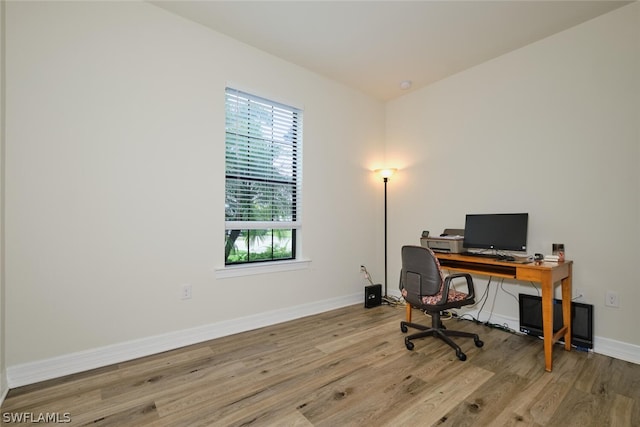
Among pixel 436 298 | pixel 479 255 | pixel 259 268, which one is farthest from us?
pixel 259 268

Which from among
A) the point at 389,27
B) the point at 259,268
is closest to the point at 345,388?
the point at 259,268

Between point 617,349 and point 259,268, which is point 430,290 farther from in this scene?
point 259,268

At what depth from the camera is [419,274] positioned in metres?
2.53

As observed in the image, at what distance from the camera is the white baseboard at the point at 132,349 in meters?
1.97

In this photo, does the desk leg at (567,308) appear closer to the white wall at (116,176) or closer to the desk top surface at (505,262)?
the desk top surface at (505,262)

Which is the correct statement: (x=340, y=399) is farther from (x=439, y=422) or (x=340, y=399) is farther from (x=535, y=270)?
(x=535, y=270)

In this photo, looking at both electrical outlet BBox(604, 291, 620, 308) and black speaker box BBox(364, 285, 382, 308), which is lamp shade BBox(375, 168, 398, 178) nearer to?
black speaker box BBox(364, 285, 382, 308)

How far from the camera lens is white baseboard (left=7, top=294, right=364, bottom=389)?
197cm

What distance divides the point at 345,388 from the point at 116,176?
2250 mm

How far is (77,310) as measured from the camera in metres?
2.12

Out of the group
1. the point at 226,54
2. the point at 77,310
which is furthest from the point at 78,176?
the point at 226,54

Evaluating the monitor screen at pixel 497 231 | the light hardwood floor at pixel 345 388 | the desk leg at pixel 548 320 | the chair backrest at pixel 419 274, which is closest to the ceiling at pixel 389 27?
the monitor screen at pixel 497 231

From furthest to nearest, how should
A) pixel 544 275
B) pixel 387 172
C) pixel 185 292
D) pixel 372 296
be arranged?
pixel 387 172
pixel 372 296
pixel 185 292
pixel 544 275

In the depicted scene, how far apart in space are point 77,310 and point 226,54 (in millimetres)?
2452
